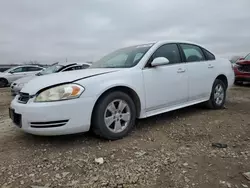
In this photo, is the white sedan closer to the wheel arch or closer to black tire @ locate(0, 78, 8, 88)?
the wheel arch

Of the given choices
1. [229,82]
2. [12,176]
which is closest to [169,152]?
[12,176]

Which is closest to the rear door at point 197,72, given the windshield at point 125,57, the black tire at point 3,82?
the windshield at point 125,57

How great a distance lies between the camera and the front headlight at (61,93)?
2828mm

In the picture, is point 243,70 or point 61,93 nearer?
point 61,93

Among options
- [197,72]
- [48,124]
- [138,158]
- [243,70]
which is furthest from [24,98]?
[243,70]

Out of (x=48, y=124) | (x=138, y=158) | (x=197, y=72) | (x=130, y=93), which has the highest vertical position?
(x=197, y=72)

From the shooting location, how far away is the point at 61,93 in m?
2.85

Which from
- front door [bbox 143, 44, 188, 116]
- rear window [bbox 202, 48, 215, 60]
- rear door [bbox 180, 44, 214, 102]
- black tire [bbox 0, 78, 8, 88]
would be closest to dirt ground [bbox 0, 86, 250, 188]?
front door [bbox 143, 44, 188, 116]

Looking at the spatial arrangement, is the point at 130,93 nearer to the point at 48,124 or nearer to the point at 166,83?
the point at 166,83

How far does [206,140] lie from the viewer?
318 cm

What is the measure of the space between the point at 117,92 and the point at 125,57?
3.15 ft

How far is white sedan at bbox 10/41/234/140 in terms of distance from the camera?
2.84 meters

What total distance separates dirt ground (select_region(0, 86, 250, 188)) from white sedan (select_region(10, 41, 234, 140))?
268mm

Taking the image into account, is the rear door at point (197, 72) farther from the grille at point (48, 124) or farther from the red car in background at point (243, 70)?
the red car in background at point (243, 70)
